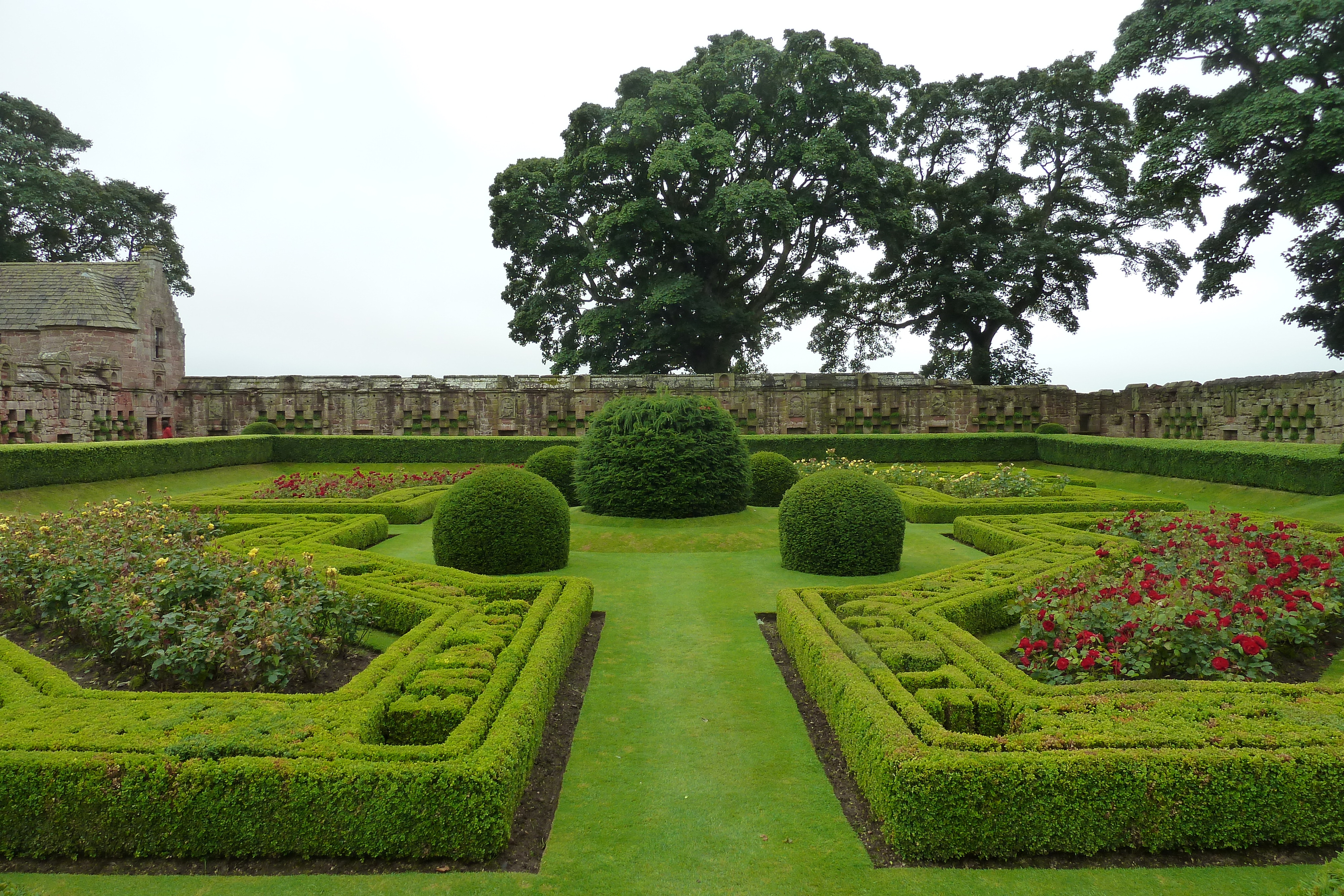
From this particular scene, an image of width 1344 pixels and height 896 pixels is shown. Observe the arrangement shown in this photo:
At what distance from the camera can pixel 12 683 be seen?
4.97 m

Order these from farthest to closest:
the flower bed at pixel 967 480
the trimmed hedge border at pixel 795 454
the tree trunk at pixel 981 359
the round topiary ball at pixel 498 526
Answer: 1. the tree trunk at pixel 981 359
2. the flower bed at pixel 967 480
3. the trimmed hedge border at pixel 795 454
4. the round topiary ball at pixel 498 526

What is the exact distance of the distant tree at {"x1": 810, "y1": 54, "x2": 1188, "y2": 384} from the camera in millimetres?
27891

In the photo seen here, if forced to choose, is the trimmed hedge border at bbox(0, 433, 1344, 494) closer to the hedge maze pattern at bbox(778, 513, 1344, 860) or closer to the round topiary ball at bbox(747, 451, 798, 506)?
the round topiary ball at bbox(747, 451, 798, 506)

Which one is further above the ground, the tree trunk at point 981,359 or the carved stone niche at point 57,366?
the tree trunk at point 981,359

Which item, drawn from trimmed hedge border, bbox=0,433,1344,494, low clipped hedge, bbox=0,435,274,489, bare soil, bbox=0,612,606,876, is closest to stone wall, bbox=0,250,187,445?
low clipped hedge, bbox=0,435,274,489

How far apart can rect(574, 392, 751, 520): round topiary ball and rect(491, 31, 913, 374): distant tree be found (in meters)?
14.4

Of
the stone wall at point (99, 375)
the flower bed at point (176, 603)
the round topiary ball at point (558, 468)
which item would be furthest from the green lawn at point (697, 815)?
the stone wall at point (99, 375)

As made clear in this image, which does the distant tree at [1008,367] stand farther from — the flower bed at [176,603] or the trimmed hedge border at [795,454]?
the flower bed at [176,603]

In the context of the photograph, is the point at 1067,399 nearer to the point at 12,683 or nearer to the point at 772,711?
the point at 772,711

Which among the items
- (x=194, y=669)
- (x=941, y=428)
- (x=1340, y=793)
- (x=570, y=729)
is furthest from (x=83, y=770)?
(x=941, y=428)

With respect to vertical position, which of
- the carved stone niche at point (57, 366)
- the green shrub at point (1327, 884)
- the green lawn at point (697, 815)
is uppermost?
the carved stone niche at point (57, 366)

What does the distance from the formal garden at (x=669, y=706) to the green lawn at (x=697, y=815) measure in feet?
0.07

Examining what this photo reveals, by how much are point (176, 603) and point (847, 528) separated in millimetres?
6665

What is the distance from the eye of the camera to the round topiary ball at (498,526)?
8.79 m
